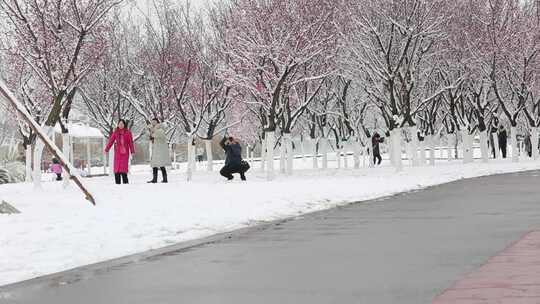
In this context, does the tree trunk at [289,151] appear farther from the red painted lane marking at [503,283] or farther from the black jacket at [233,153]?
the red painted lane marking at [503,283]

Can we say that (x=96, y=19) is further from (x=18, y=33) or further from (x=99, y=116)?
(x=99, y=116)

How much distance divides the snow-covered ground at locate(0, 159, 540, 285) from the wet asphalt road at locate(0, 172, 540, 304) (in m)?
0.70

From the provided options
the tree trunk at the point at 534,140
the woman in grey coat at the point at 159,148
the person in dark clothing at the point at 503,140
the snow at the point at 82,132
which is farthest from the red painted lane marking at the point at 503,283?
the person in dark clothing at the point at 503,140

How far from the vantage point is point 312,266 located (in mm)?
9938

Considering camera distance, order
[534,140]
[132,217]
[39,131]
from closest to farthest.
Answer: [132,217], [39,131], [534,140]

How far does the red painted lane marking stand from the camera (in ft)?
24.6

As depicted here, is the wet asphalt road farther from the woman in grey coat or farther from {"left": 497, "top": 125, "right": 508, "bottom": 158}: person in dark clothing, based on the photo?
{"left": 497, "top": 125, "right": 508, "bottom": 158}: person in dark clothing

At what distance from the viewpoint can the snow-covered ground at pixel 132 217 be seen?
37.7 feet

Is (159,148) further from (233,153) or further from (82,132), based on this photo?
(82,132)

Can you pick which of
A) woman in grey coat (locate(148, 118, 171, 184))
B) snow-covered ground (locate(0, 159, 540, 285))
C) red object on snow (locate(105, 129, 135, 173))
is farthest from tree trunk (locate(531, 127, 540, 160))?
red object on snow (locate(105, 129, 135, 173))

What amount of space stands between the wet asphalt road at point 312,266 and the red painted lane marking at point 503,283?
18 cm

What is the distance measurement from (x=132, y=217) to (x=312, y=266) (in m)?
6.29

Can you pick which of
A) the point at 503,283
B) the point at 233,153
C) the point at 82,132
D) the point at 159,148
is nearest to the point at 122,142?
the point at 159,148

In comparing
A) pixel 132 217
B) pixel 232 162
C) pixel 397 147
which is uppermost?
pixel 397 147
